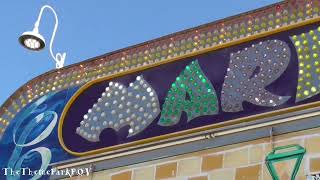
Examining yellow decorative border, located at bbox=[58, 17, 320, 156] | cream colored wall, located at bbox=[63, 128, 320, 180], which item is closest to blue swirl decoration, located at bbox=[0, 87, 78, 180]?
yellow decorative border, located at bbox=[58, 17, 320, 156]

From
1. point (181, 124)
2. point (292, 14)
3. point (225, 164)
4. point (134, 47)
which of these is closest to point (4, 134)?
point (134, 47)

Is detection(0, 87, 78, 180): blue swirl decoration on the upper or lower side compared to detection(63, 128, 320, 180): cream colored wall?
upper

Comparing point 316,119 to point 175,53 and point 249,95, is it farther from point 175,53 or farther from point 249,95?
point 175,53

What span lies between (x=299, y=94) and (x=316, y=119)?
1.48ft

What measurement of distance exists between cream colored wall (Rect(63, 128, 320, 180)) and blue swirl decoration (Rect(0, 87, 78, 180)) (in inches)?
49.4

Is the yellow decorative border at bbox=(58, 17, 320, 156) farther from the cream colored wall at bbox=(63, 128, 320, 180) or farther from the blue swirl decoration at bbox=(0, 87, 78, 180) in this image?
the cream colored wall at bbox=(63, 128, 320, 180)

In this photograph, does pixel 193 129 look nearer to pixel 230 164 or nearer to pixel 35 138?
pixel 230 164

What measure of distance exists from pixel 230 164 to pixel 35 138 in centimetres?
343

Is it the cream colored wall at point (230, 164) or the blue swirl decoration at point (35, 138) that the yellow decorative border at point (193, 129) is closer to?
the blue swirl decoration at point (35, 138)

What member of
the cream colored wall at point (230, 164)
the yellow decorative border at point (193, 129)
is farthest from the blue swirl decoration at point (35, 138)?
the cream colored wall at point (230, 164)

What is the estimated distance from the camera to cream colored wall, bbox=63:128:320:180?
8922mm

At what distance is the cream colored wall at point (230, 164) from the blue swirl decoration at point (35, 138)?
1254mm

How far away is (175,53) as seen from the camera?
35.6 feet

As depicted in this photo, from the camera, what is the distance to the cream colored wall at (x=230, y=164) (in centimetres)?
892
